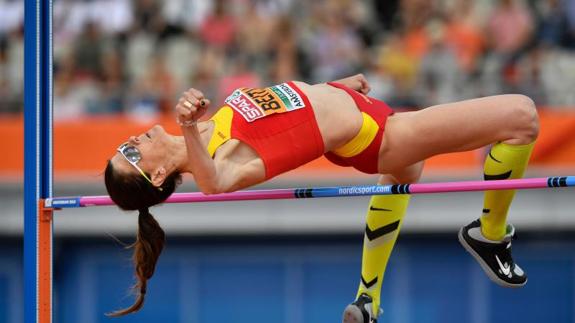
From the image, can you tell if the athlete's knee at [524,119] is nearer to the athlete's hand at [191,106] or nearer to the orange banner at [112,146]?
the athlete's hand at [191,106]

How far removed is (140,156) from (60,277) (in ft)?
22.9

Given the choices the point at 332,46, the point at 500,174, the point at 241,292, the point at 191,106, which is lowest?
the point at 241,292

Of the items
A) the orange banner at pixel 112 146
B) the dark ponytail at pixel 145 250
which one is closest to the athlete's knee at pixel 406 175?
the dark ponytail at pixel 145 250

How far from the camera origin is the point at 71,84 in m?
11.4

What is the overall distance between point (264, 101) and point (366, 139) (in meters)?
0.50

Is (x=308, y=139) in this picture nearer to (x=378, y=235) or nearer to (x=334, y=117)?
(x=334, y=117)

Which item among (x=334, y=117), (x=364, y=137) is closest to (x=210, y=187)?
(x=334, y=117)

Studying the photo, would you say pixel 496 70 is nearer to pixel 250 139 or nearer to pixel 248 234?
pixel 248 234

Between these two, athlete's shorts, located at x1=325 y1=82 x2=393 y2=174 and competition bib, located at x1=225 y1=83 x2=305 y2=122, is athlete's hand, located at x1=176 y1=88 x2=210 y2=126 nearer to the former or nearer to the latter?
competition bib, located at x1=225 y1=83 x2=305 y2=122

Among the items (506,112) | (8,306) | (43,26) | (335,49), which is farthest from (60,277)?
(506,112)

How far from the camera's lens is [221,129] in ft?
16.8

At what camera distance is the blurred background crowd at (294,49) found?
410 inches

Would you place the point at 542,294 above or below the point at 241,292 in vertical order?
above

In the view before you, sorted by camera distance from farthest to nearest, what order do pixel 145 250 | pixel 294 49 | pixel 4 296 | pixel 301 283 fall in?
1. pixel 4 296
2. pixel 301 283
3. pixel 294 49
4. pixel 145 250
